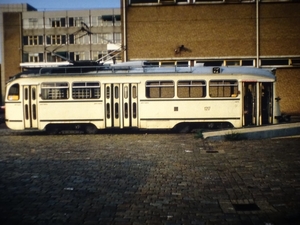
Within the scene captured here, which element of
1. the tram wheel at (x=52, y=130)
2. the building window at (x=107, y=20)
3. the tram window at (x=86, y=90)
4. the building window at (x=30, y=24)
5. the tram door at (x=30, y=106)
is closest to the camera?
the tram window at (x=86, y=90)

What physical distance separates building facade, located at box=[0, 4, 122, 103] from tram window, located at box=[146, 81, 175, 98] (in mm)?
53309

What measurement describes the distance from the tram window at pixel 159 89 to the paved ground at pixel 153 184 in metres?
4.19

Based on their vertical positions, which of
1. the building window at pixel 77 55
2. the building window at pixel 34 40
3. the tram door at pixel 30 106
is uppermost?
the building window at pixel 34 40

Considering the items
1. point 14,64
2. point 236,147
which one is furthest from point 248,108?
point 14,64

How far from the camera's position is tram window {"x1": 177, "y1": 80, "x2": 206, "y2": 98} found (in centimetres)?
1669

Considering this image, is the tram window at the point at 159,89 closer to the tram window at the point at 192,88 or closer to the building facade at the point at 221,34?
the tram window at the point at 192,88

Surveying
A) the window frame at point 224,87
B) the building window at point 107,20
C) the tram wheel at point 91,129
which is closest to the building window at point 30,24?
the building window at point 107,20

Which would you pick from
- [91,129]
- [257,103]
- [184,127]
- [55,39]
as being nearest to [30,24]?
[55,39]

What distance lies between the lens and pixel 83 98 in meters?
16.9

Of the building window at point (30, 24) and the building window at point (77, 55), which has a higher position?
the building window at point (30, 24)

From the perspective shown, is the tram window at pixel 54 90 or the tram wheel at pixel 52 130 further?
the tram wheel at pixel 52 130

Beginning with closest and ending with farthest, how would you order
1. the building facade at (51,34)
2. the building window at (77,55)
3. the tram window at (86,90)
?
1. the tram window at (86,90)
2. the building facade at (51,34)
3. the building window at (77,55)

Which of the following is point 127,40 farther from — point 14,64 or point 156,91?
point 14,64

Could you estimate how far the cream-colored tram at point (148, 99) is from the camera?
1661cm
